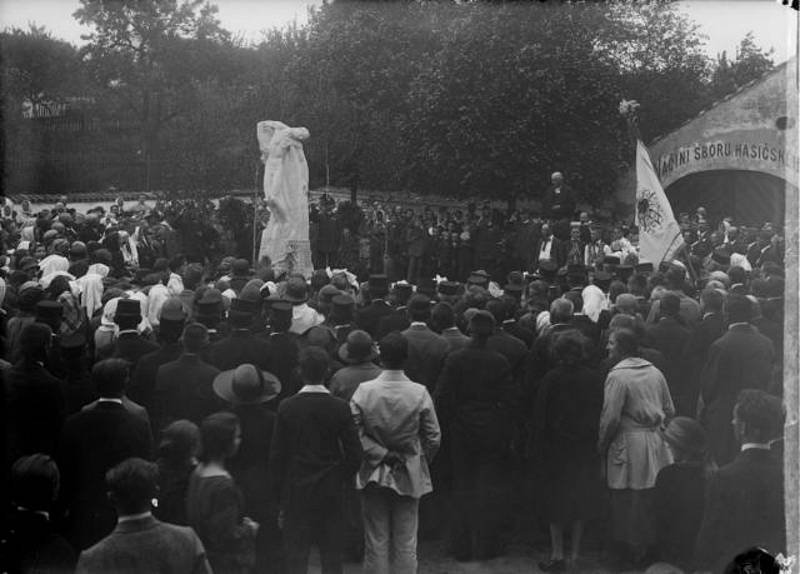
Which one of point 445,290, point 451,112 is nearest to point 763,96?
point 451,112

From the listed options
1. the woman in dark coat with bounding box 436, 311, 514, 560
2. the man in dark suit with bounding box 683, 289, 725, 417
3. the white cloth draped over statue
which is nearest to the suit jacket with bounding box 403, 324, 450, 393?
the woman in dark coat with bounding box 436, 311, 514, 560

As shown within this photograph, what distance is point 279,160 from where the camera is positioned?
51.4 feet

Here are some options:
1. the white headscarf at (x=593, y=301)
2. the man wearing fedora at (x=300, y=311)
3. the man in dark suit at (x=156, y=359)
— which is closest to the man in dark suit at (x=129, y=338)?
the man in dark suit at (x=156, y=359)

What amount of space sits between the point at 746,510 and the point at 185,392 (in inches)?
147

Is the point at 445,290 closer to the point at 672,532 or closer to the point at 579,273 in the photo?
the point at 579,273

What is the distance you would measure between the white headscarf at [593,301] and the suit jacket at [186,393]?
5044 mm

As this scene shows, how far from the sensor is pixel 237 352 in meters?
7.04

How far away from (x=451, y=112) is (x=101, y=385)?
66.7ft

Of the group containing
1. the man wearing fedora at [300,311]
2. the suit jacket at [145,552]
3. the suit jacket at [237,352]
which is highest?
the man wearing fedora at [300,311]

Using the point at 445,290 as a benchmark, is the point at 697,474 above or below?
below

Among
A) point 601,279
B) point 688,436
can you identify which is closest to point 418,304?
point 688,436

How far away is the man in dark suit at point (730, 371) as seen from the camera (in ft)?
24.6

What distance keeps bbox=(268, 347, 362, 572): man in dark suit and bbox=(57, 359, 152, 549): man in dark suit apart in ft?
2.90

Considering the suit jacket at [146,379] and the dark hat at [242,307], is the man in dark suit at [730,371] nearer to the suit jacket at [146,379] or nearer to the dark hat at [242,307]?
the dark hat at [242,307]
